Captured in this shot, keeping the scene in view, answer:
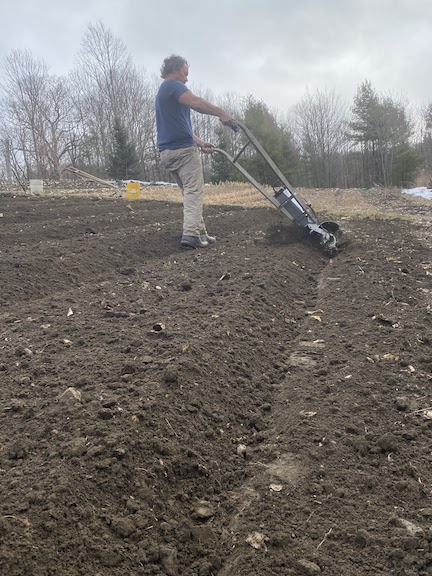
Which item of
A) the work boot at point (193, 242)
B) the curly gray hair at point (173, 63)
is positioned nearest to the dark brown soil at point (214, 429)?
the work boot at point (193, 242)

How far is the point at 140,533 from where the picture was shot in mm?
1632

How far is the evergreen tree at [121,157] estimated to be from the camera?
32.5 m

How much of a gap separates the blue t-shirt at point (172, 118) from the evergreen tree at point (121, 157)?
91.5 ft

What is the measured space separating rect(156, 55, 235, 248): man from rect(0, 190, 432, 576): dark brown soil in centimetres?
194

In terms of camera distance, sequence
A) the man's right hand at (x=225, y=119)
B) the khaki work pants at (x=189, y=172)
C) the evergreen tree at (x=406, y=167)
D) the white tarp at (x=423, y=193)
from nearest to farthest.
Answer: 1. the man's right hand at (x=225, y=119)
2. the khaki work pants at (x=189, y=172)
3. the white tarp at (x=423, y=193)
4. the evergreen tree at (x=406, y=167)

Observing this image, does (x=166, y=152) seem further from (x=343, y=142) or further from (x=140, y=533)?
(x=343, y=142)

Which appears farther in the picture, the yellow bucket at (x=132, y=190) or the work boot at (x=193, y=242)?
the yellow bucket at (x=132, y=190)

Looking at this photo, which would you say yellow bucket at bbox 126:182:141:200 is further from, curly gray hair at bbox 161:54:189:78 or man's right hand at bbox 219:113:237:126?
man's right hand at bbox 219:113:237:126

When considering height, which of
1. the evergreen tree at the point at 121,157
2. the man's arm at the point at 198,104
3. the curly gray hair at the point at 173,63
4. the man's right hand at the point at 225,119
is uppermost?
the evergreen tree at the point at 121,157

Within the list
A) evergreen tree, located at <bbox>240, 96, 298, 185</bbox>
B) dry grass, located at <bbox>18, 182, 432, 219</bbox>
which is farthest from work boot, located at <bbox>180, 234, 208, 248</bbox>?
evergreen tree, located at <bbox>240, 96, 298, 185</bbox>

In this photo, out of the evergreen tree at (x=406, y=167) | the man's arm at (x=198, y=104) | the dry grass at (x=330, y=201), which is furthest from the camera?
the evergreen tree at (x=406, y=167)

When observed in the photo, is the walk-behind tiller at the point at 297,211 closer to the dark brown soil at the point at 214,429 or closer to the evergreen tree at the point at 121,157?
the dark brown soil at the point at 214,429

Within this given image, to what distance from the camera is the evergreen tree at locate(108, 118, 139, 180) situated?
32.5 metres

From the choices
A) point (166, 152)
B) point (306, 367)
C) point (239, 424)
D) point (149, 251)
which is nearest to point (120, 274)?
point (149, 251)
